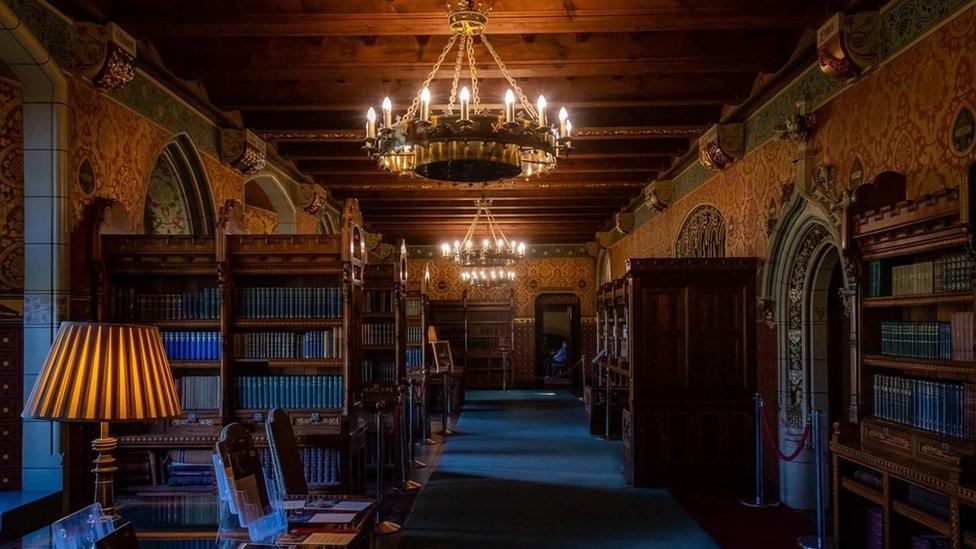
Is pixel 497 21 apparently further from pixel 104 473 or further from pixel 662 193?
pixel 662 193

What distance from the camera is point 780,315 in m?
7.80

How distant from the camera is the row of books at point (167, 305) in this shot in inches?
261

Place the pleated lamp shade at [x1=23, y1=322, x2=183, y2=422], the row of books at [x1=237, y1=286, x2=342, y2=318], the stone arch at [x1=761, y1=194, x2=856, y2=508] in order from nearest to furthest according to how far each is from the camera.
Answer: the pleated lamp shade at [x1=23, y1=322, x2=183, y2=422] < the row of books at [x1=237, y1=286, x2=342, y2=318] < the stone arch at [x1=761, y1=194, x2=856, y2=508]

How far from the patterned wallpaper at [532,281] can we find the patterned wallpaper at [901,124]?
13.3 m

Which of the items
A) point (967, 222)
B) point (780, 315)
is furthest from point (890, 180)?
point (780, 315)

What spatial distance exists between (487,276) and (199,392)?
1299cm

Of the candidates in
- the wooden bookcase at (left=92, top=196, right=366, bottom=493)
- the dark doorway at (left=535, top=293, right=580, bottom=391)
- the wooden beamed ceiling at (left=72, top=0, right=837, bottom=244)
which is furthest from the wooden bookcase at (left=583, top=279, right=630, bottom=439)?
the dark doorway at (left=535, top=293, right=580, bottom=391)

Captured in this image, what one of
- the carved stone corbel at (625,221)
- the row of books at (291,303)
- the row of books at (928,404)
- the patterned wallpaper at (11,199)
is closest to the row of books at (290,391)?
the row of books at (291,303)

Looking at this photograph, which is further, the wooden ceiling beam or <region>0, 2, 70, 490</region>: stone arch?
the wooden ceiling beam

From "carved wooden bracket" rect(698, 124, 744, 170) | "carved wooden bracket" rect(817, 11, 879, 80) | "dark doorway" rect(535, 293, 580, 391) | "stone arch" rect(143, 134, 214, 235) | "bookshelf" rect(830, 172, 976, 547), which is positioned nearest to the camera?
"bookshelf" rect(830, 172, 976, 547)

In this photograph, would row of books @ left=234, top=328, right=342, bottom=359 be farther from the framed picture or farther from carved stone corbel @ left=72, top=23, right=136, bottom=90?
Result: the framed picture

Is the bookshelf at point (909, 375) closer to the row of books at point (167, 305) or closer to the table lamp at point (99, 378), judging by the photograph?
the table lamp at point (99, 378)

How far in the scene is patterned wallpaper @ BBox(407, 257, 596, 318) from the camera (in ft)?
71.5

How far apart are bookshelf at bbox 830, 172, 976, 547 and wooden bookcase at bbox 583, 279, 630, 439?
5.43m
